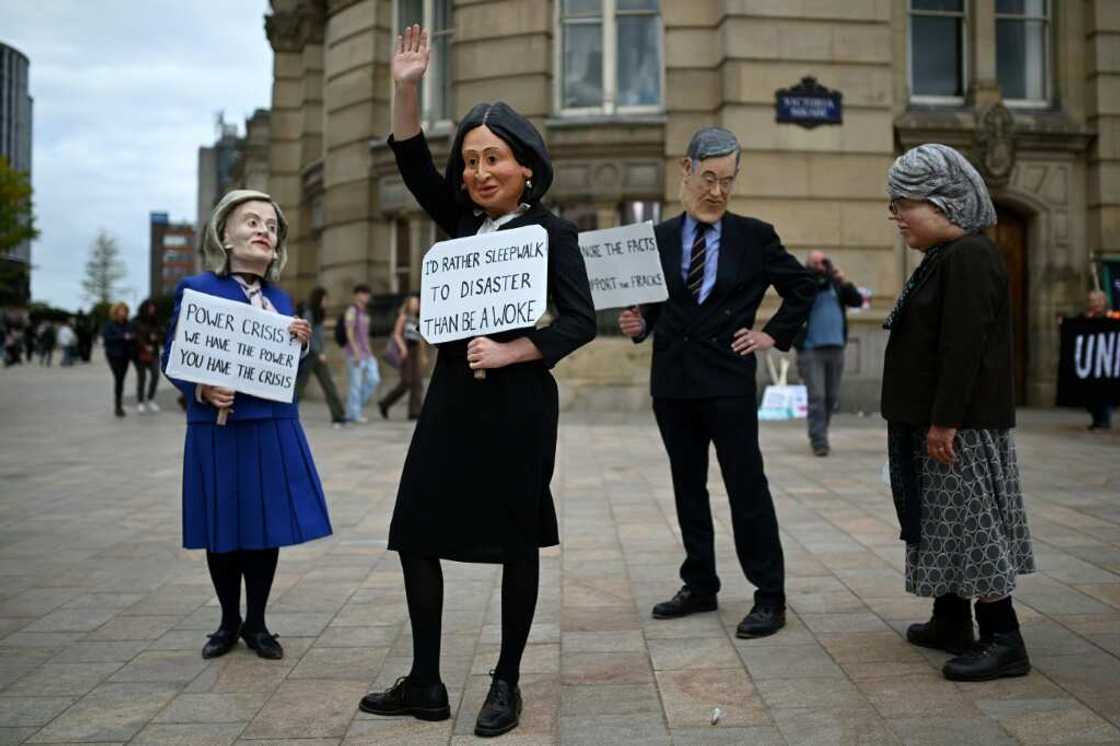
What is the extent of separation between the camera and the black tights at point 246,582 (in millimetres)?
4535

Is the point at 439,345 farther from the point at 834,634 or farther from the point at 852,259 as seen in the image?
the point at 852,259

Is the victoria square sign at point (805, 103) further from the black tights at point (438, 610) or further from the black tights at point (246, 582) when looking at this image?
the black tights at point (438, 610)

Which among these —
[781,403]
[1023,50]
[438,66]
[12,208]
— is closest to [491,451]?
[781,403]

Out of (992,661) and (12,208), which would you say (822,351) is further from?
(12,208)

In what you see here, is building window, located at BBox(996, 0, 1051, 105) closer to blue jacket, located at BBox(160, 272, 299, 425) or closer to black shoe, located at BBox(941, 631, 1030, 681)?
black shoe, located at BBox(941, 631, 1030, 681)

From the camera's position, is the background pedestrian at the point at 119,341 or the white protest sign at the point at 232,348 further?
the background pedestrian at the point at 119,341

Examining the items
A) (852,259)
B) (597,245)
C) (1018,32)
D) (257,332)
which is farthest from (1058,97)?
(257,332)

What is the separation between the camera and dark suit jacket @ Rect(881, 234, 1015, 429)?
3961 millimetres

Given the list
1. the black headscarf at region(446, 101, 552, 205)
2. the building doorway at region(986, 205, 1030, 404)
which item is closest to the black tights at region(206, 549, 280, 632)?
the black headscarf at region(446, 101, 552, 205)

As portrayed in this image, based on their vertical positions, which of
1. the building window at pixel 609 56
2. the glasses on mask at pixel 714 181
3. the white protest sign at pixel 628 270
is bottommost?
the white protest sign at pixel 628 270

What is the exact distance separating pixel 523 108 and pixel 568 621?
1259cm

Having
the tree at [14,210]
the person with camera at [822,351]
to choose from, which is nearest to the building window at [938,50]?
the person with camera at [822,351]

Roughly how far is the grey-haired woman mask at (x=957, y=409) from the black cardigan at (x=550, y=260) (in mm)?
1328

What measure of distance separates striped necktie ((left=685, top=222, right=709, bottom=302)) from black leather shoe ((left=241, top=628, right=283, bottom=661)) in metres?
2.35
